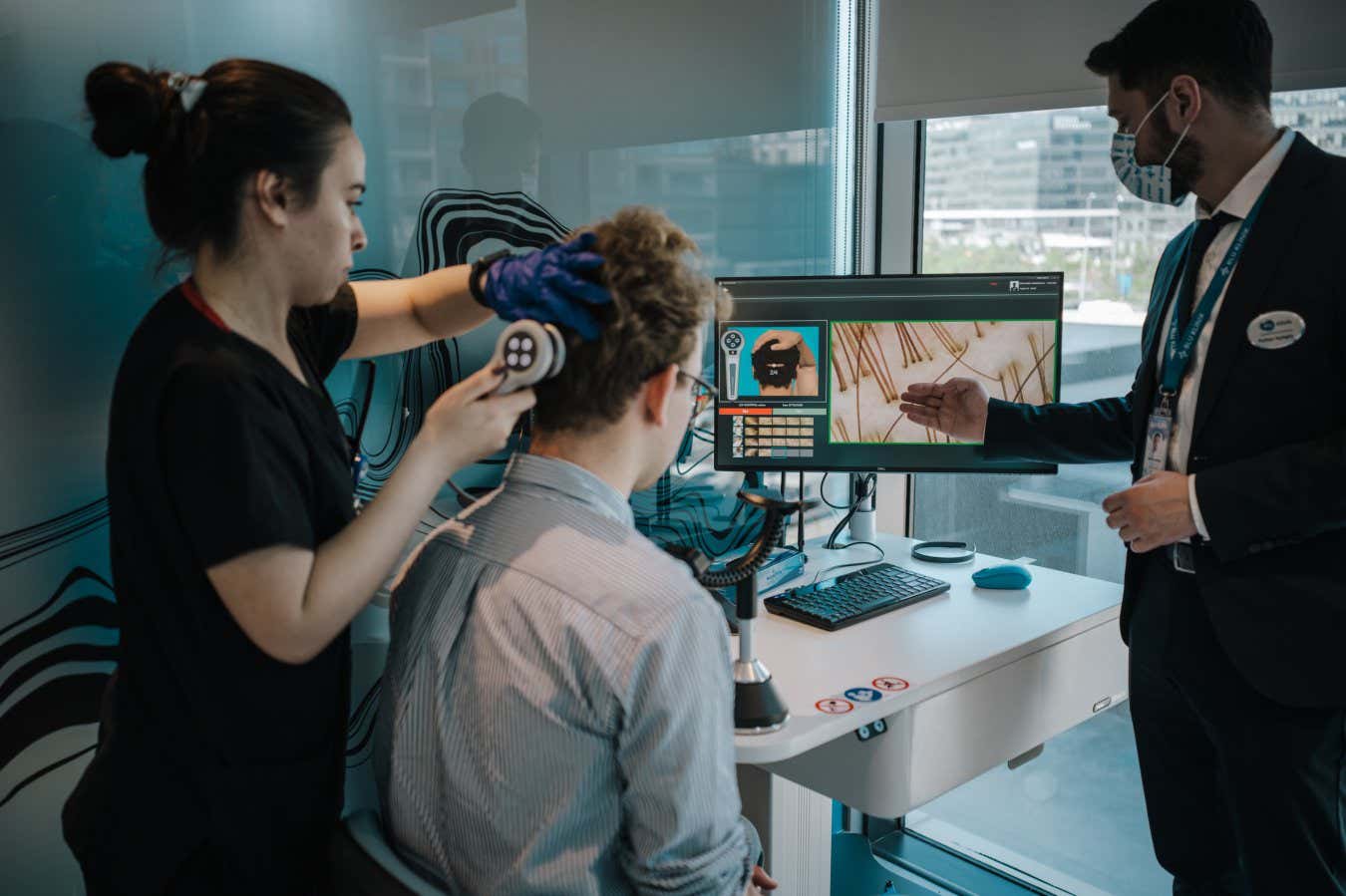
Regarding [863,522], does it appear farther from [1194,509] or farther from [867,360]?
[1194,509]

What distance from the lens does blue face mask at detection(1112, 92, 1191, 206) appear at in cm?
182

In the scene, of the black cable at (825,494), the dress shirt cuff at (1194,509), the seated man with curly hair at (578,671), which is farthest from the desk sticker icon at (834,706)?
the black cable at (825,494)

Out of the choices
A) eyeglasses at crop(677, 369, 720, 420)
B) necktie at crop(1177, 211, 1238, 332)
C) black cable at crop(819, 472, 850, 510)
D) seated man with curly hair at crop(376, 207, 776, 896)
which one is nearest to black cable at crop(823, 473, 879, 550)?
black cable at crop(819, 472, 850, 510)

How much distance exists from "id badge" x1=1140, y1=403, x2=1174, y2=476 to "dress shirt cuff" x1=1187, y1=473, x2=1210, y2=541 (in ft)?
0.36

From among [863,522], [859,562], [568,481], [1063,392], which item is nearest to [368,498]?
[568,481]

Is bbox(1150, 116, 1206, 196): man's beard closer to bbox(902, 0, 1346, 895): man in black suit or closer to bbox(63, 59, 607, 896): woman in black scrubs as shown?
bbox(902, 0, 1346, 895): man in black suit

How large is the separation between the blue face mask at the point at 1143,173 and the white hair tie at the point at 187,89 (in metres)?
1.42

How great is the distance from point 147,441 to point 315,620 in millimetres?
253

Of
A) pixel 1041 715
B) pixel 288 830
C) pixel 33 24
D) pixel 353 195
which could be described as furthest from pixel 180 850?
pixel 1041 715

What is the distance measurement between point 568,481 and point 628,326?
175 millimetres

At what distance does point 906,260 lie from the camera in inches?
112

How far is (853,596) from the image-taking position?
2.05 m

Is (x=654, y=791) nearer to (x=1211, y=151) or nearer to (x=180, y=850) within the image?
(x=180, y=850)

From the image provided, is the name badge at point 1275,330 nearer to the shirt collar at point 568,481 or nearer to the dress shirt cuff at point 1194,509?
the dress shirt cuff at point 1194,509
